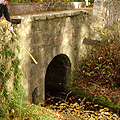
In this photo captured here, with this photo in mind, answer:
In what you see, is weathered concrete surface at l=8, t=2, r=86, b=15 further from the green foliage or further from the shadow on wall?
the green foliage

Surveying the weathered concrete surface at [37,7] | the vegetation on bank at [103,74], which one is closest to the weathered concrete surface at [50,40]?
the vegetation on bank at [103,74]

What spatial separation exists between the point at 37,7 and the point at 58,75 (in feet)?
9.45

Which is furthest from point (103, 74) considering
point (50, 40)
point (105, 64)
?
point (50, 40)

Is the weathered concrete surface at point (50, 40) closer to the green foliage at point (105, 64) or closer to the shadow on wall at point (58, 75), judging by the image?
the shadow on wall at point (58, 75)

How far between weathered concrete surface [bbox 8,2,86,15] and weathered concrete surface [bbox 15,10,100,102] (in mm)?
1524

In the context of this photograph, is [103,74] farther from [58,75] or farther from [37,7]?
[37,7]

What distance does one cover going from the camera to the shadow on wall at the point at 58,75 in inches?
345

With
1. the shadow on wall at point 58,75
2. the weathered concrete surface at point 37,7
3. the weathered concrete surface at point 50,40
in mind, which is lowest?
the shadow on wall at point 58,75

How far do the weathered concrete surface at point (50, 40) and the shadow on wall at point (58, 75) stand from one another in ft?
0.77

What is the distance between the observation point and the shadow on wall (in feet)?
28.8

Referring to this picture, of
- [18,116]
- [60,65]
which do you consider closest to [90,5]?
[60,65]

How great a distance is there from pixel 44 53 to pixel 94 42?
2769 mm

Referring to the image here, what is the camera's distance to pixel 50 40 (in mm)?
7117

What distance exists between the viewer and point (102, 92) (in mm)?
8047
